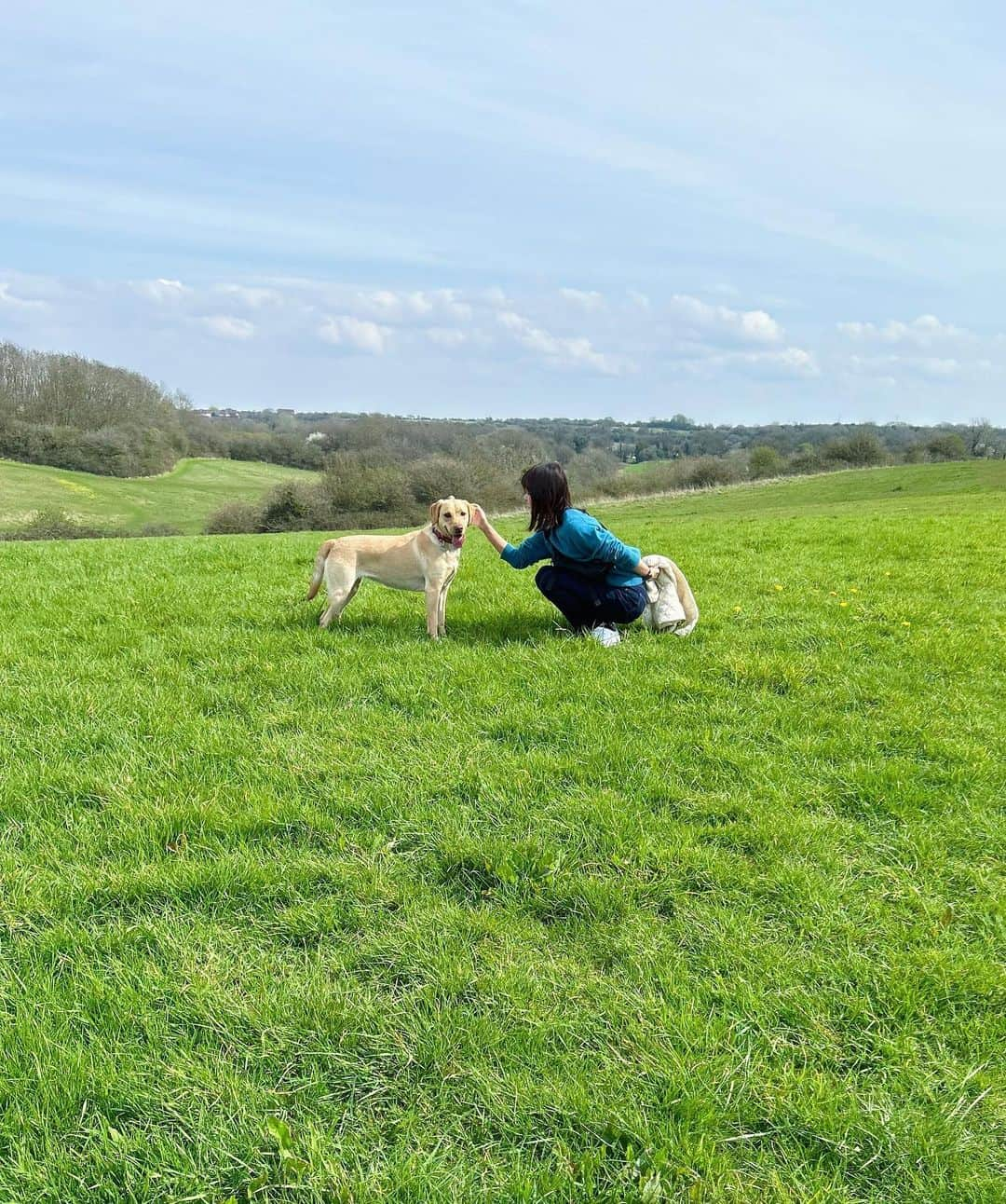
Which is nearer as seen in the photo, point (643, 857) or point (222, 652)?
point (643, 857)

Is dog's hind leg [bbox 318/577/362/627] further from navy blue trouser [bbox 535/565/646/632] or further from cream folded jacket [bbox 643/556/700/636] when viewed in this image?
cream folded jacket [bbox 643/556/700/636]

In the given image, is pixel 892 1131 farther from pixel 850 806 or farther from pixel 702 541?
pixel 702 541

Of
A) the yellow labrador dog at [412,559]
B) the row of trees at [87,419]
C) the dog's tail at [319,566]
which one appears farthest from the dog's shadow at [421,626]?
the row of trees at [87,419]

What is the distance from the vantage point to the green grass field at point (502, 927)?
7.52 ft

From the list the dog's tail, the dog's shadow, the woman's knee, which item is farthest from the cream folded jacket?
the dog's tail

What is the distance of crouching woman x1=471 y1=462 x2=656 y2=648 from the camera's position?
722 centimetres

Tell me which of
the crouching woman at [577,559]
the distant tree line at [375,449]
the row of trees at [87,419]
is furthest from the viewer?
the row of trees at [87,419]

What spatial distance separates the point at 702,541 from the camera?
15.7m

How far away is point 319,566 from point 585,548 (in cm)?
288

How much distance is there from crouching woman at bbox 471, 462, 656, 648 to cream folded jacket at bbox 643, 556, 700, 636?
169mm

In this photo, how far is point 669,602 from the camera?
773 centimetres

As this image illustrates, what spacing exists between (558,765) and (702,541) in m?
11.9

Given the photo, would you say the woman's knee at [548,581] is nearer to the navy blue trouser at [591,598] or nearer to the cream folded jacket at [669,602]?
the navy blue trouser at [591,598]

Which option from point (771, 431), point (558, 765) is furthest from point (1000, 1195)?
point (771, 431)
